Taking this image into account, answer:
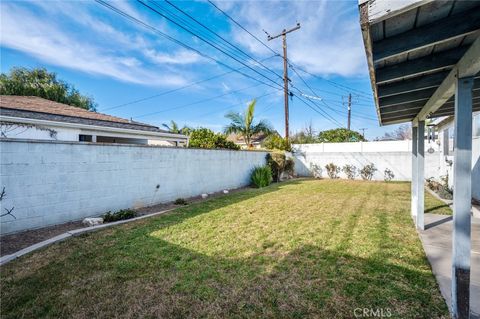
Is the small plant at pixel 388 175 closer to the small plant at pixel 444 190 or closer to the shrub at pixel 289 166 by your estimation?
the small plant at pixel 444 190

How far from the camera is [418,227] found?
4.72 m

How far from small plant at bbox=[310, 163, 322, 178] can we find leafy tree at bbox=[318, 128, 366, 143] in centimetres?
822

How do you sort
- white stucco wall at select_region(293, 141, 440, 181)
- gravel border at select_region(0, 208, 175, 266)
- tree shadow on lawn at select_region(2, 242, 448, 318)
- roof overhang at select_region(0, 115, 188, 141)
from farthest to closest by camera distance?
white stucco wall at select_region(293, 141, 440, 181), roof overhang at select_region(0, 115, 188, 141), gravel border at select_region(0, 208, 175, 266), tree shadow on lawn at select_region(2, 242, 448, 318)

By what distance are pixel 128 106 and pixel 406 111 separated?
26.2 m

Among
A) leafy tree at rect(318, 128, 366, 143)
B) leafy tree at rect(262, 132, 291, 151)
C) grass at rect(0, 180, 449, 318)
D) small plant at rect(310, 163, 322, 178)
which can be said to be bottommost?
grass at rect(0, 180, 449, 318)

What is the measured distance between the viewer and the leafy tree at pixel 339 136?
76.4ft

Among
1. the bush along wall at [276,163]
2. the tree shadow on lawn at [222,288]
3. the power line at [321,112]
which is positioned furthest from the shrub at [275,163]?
the tree shadow on lawn at [222,288]

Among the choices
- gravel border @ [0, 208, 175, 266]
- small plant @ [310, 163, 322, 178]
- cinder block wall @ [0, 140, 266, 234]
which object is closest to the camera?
gravel border @ [0, 208, 175, 266]

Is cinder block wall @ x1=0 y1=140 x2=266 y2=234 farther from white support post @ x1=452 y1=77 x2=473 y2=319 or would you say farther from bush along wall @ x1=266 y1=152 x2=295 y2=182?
white support post @ x1=452 y1=77 x2=473 y2=319

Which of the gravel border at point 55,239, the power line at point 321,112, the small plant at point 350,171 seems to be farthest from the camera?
the power line at point 321,112

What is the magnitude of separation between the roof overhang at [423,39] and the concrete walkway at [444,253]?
222 centimetres

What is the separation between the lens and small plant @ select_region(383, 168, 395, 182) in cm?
1367

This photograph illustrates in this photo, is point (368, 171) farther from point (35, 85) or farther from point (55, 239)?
point (35, 85)

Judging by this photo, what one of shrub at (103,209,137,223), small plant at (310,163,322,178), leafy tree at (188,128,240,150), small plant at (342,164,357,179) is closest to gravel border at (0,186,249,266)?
shrub at (103,209,137,223)
